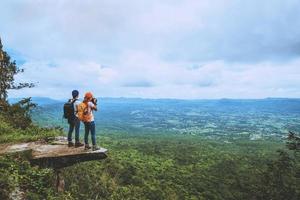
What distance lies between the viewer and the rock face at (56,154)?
673 inches

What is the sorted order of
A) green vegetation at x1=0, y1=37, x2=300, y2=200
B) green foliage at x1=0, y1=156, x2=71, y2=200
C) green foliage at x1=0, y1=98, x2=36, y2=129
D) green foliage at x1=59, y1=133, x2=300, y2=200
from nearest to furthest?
green foliage at x1=0, y1=156, x2=71, y2=200
green vegetation at x1=0, y1=37, x2=300, y2=200
green foliage at x1=0, y1=98, x2=36, y2=129
green foliage at x1=59, y1=133, x2=300, y2=200

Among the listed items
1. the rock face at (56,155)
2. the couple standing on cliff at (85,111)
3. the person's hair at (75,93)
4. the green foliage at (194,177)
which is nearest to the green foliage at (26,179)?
the rock face at (56,155)

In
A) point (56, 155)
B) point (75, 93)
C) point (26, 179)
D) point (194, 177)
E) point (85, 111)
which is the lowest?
point (194, 177)

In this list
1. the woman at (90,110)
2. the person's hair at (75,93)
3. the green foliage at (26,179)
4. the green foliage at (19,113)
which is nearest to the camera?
the green foliage at (26,179)

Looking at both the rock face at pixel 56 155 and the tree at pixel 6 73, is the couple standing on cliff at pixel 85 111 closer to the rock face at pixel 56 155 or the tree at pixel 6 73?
the rock face at pixel 56 155

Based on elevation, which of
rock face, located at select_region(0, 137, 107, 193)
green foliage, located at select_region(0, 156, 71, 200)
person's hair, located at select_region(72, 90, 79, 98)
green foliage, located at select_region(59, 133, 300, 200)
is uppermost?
person's hair, located at select_region(72, 90, 79, 98)

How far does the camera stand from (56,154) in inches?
688

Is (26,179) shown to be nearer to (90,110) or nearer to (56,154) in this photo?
(56,154)

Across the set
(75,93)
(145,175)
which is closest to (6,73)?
(75,93)

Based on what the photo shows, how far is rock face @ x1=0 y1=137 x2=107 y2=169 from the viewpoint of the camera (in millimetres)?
17094

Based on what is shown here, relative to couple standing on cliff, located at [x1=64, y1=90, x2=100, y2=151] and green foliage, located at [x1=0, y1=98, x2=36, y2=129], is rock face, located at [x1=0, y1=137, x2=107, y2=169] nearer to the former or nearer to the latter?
couple standing on cliff, located at [x1=64, y1=90, x2=100, y2=151]

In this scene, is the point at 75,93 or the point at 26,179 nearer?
the point at 26,179

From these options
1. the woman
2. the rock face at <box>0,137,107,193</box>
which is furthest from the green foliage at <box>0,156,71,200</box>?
the woman

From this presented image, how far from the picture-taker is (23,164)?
1688 centimetres
